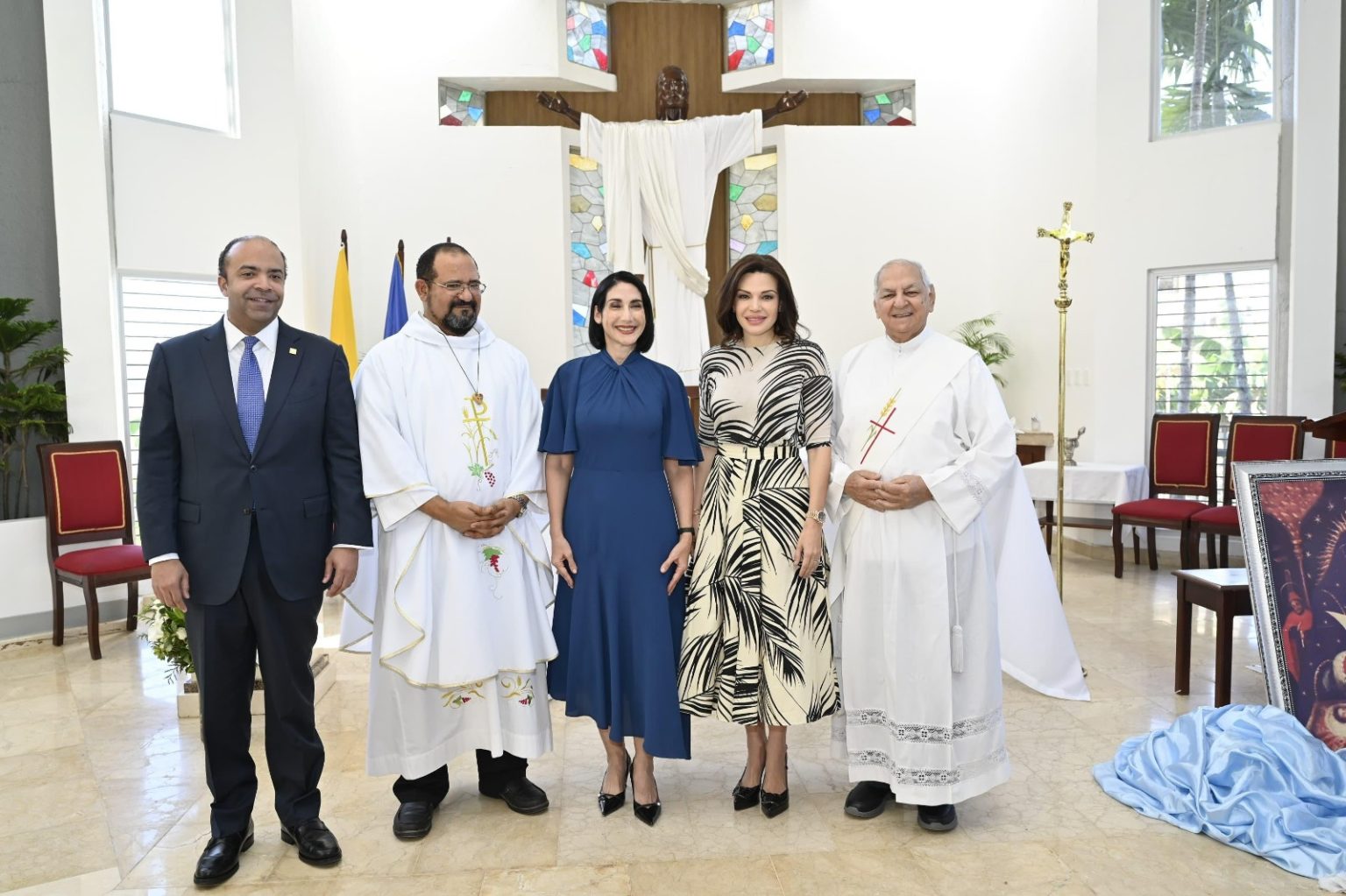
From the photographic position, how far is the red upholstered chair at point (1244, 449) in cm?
637

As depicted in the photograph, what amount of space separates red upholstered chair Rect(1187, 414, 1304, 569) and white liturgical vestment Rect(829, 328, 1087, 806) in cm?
414

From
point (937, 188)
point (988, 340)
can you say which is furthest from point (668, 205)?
point (988, 340)

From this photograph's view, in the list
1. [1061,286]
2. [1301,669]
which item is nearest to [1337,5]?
[1061,286]

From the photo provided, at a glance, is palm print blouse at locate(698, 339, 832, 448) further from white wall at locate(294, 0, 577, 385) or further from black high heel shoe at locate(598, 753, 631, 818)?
white wall at locate(294, 0, 577, 385)

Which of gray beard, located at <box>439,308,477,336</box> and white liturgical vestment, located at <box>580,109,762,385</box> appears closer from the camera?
gray beard, located at <box>439,308,477,336</box>

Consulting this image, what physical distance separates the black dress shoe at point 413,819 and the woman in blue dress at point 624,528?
554 millimetres

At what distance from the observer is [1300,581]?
3377mm

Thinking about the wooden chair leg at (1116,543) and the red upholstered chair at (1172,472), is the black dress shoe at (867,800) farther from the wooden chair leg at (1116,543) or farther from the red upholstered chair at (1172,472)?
the wooden chair leg at (1116,543)

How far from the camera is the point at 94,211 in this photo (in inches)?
242

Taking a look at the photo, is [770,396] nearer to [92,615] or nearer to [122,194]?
[92,615]

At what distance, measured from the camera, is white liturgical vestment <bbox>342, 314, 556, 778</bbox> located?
9.61ft

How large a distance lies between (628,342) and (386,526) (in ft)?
3.04

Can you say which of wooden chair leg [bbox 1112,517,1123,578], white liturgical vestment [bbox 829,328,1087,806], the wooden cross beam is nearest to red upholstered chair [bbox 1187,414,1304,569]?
wooden chair leg [bbox 1112,517,1123,578]

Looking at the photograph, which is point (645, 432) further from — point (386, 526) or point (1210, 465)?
point (1210, 465)
